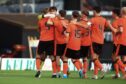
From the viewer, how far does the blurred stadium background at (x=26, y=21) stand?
32.8 m

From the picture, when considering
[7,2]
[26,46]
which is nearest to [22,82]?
[26,46]

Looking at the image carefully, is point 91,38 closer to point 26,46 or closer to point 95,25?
point 95,25

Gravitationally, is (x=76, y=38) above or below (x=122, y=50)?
above

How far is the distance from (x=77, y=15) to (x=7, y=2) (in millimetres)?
12210

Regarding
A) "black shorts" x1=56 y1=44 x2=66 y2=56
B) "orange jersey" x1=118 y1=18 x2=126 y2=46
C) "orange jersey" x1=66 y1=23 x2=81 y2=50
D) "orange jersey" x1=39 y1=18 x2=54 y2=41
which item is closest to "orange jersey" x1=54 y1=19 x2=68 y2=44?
"black shorts" x1=56 y1=44 x2=66 y2=56

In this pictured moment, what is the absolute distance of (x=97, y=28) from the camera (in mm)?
23391

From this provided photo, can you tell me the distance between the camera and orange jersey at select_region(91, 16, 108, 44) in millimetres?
23344

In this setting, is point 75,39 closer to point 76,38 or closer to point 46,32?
point 76,38

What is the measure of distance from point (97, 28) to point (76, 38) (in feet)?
2.27

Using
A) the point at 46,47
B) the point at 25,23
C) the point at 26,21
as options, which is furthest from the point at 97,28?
the point at 26,21

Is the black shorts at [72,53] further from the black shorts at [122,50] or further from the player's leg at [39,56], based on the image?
the black shorts at [122,50]

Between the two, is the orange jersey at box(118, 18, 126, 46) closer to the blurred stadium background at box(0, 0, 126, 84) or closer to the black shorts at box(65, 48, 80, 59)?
the black shorts at box(65, 48, 80, 59)

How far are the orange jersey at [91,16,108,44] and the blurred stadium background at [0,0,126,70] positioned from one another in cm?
906

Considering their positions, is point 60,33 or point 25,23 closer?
point 60,33
